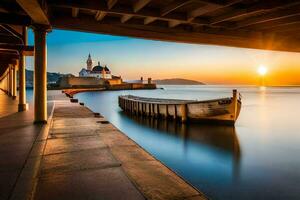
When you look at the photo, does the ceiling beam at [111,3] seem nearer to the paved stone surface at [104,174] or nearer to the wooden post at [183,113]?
the paved stone surface at [104,174]

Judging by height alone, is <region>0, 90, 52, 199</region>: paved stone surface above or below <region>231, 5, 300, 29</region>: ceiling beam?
below

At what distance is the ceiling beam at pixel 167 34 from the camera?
9453mm

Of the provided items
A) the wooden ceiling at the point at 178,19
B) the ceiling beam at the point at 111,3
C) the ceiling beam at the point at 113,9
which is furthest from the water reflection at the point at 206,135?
the ceiling beam at the point at 111,3

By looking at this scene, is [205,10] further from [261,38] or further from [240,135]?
[240,135]

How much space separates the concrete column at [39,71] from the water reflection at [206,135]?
7318 millimetres

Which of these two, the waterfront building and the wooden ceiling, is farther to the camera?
the waterfront building

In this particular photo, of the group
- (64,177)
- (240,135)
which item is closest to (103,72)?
(240,135)

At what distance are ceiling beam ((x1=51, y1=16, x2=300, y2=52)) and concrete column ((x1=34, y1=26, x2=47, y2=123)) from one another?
0.97 metres

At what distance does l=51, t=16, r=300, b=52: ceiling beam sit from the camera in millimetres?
9453

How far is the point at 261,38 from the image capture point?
1101cm

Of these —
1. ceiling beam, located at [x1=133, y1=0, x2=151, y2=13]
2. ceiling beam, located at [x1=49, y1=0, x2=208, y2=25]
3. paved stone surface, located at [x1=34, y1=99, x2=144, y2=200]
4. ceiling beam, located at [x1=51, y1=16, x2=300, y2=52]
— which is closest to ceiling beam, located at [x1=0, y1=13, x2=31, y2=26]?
ceiling beam, located at [x1=51, y1=16, x2=300, y2=52]

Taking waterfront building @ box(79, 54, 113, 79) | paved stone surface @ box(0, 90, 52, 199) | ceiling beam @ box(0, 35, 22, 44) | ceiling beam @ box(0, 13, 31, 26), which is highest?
waterfront building @ box(79, 54, 113, 79)

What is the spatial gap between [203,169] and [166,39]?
5696 millimetres

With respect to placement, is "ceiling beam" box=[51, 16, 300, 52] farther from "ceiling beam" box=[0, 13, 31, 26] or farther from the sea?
the sea
